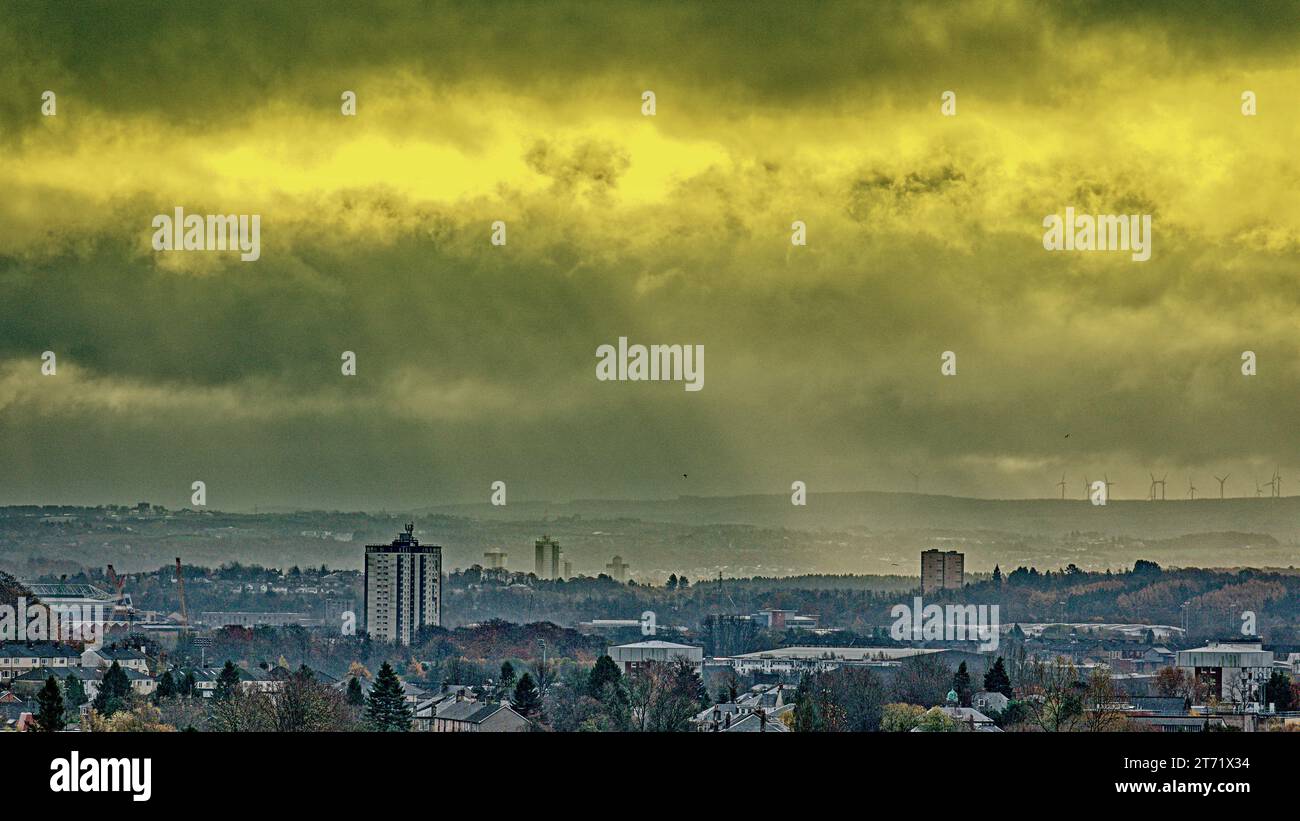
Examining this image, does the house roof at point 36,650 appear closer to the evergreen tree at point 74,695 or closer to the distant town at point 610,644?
the distant town at point 610,644

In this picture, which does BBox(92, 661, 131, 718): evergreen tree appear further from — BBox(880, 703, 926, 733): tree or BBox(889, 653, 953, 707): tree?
BBox(889, 653, 953, 707): tree

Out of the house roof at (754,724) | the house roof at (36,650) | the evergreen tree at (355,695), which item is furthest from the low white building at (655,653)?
the house roof at (36,650)

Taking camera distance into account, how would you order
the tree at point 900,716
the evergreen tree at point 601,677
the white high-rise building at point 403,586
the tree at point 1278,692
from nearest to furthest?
the tree at point 900,716 → the tree at point 1278,692 → the evergreen tree at point 601,677 → the white high-rise building at point 403,586

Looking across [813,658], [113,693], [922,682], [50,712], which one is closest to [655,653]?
[813,658]

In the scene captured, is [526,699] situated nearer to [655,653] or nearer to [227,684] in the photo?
[227,684]

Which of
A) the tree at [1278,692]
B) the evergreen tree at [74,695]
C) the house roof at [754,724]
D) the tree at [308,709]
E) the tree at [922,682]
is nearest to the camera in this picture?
the tree at [308,709]
